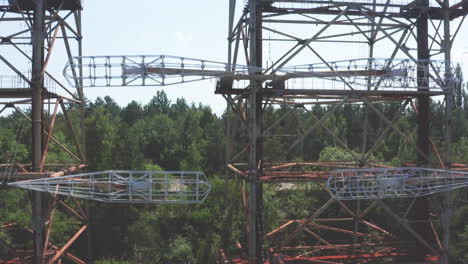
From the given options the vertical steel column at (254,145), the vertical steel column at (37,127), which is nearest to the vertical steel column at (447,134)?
the vertical steel column at (254,145)

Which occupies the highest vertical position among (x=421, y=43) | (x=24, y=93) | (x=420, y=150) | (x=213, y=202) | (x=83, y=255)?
(x=421, y=43)

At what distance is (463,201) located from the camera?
3192 cm

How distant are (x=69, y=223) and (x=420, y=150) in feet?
86.3

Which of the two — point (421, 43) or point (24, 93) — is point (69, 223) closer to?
point (24, 93)

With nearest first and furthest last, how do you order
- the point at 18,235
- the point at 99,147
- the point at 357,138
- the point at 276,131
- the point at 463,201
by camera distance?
the point at 463,201 < the point at 18,235 < the point at 99,147 < the point at 276,131 < the point at 357,138

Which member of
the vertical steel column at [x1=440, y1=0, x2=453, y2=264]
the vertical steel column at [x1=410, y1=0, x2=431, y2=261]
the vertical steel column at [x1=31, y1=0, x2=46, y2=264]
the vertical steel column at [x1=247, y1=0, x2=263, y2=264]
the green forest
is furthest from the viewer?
the green forest

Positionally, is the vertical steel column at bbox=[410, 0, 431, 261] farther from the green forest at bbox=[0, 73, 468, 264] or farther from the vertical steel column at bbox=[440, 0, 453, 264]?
the green forest at bbox=[0, 73, 468, 264]

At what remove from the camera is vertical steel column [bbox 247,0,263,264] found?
16.6m

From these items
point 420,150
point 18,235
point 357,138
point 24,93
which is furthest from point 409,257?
point 357,138

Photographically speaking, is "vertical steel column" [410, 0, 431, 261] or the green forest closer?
"vertical steel column" [410, 0, 431, 261]

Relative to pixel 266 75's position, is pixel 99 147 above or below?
below

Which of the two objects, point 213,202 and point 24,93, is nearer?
point 24,93

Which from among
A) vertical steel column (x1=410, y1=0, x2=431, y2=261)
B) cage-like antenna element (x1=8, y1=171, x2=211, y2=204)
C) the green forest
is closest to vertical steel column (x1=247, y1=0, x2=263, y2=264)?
cage-like antenna element (x1=8, y1=171, x2=211, y2=204)

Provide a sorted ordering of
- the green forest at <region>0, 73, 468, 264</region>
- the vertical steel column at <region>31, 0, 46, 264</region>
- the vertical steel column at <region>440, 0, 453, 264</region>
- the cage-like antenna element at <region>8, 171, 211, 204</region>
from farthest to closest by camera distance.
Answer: the green forest at <region>0, 73, 468, 264</region> < the vertical steel column at <region>440, 0, 453, 264</region> < the vertical steel column at <region>31, 0, 46, 264</region> < the cage-like antenna element at <region>8, 171, 211, 204</region>
